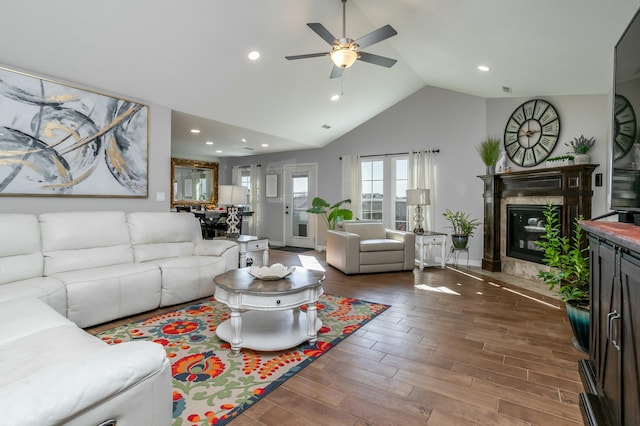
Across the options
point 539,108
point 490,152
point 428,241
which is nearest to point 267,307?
point 428,241

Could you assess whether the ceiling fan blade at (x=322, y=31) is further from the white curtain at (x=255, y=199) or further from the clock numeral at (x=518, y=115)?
the white curtain at (x=255, y=199)

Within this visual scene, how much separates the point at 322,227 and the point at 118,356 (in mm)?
6722

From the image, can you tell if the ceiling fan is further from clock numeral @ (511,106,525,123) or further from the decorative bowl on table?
clock numeral @ (511,106,525,123)

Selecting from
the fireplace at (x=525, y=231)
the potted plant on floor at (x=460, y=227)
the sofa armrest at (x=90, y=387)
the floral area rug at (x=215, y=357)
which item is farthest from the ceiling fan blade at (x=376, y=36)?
the potted plant on floor at (x=460, y=227)

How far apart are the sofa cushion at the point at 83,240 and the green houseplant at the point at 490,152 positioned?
5.19 m

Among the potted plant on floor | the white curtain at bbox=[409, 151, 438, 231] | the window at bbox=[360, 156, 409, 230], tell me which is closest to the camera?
the potted plant on floor

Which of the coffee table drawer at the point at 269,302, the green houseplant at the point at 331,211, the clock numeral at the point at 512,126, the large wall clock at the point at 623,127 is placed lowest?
the coffee table drawer at the point at 269,302

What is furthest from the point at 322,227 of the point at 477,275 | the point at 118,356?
the point at 118,356

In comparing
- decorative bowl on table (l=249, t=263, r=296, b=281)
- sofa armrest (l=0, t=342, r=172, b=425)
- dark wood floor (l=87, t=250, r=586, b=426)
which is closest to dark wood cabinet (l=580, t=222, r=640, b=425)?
dark wood floor (l=87, t=250, r=586, b=426)

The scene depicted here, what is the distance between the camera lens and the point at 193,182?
834cm

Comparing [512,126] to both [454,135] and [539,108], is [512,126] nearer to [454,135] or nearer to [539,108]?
[539,108]

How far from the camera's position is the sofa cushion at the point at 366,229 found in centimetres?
556

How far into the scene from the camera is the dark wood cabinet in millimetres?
1160

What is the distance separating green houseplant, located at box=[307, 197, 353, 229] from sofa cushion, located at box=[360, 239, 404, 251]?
4.94 ft
